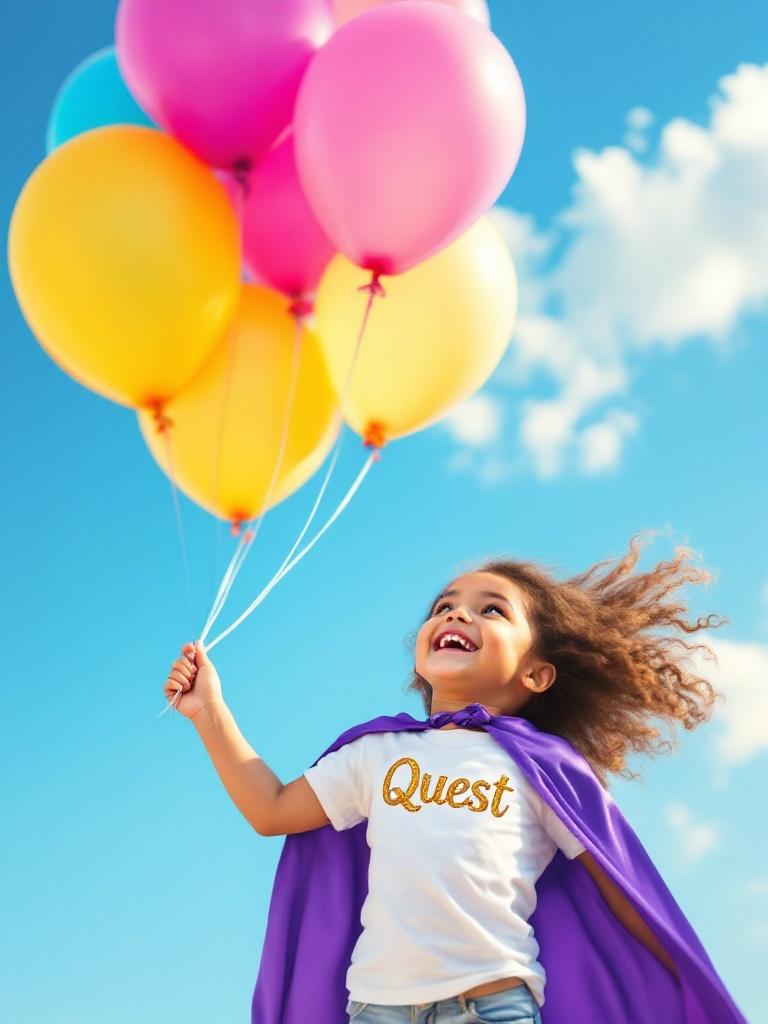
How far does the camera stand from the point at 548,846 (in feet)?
9.53

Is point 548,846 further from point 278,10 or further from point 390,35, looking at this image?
point 278,10

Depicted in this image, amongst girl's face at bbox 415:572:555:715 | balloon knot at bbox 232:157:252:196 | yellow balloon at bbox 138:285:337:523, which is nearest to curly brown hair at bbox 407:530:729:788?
girl's face at bbox 415:572:555:715

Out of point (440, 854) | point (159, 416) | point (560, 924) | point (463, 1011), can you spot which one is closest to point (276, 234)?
point (159, 416)

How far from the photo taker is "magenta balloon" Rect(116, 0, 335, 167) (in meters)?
3.24

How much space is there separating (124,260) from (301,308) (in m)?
0.67

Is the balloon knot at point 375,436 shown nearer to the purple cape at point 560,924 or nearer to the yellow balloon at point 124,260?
the yellow balloon at point 124,260

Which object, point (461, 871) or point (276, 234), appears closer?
point (461, 871)

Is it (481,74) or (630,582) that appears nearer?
(481,74)

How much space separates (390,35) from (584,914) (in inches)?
95.1

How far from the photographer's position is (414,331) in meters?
3.38

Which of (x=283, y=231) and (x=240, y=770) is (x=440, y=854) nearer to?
(x=240, y=770)

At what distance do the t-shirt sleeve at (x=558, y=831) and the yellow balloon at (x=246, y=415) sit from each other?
1364 mm

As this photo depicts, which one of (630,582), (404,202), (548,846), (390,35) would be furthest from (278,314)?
(548,846)

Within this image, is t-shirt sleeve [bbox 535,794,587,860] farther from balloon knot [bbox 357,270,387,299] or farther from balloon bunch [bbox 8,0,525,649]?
balloon knot [bbox 357,270,387,299]
